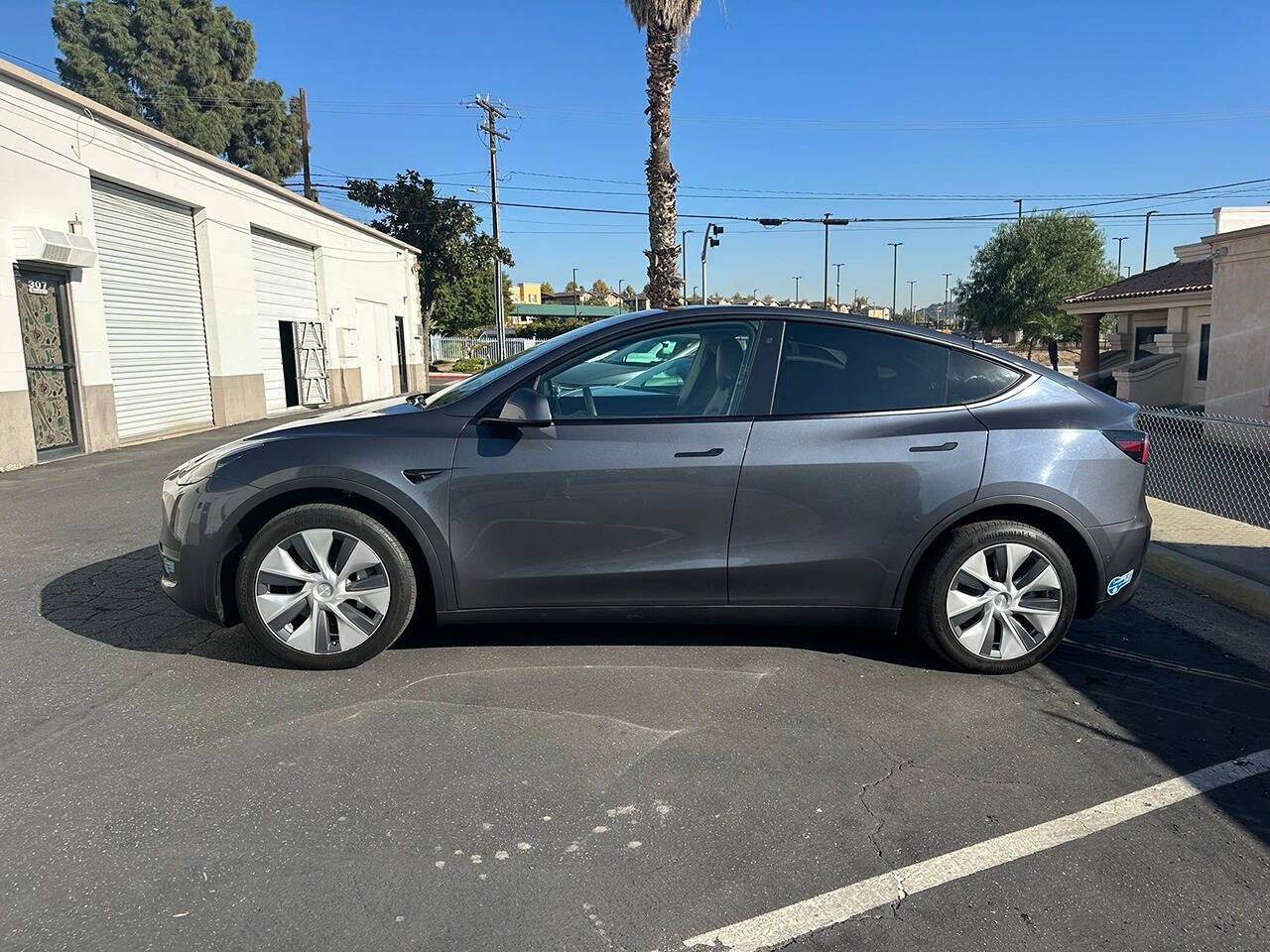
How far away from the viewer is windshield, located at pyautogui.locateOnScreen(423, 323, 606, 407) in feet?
13.6

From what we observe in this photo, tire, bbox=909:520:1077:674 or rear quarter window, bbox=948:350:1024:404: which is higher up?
rear quarter window, bbox=948:350:1024:404

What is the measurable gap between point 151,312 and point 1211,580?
15.4 metres

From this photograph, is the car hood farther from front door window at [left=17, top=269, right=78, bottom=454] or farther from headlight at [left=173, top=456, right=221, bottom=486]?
front door window at [left=17, top=269, right=78, bottom=454]

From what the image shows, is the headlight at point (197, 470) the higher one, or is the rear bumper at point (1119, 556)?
the headlight at point (197, 470)

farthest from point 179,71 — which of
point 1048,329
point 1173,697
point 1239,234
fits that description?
point 1173,697

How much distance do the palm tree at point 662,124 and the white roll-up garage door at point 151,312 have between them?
30.6 feet

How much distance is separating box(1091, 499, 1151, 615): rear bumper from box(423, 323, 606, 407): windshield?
262cm

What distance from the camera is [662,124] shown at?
60.6 feet

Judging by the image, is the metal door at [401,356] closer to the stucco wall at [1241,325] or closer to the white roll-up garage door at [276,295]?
the white roll-up garage door at [276,295]

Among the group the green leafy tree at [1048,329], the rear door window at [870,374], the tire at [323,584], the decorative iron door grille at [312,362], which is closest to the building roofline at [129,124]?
the decorative iron door grille at [312,362]

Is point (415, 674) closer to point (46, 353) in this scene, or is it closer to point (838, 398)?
point (838, 398)

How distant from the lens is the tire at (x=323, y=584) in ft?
12.6

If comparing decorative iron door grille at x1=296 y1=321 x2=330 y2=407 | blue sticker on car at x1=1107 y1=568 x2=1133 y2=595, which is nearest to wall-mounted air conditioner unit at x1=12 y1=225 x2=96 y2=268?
decorative iron door grille at x1=296 y1=321 x2=330 y2=407

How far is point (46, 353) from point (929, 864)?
13.2 m
